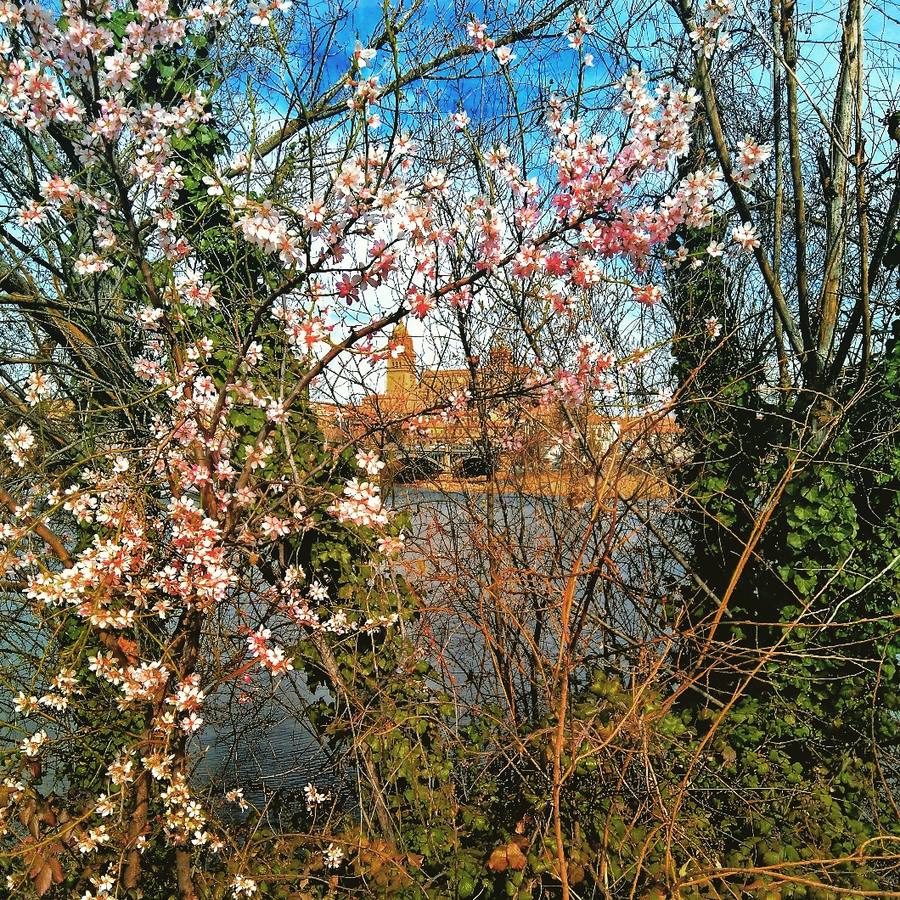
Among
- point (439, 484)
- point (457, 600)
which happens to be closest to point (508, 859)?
point (457, 600)

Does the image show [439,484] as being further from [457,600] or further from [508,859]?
[508,859]

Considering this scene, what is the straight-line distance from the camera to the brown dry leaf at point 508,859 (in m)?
2.67

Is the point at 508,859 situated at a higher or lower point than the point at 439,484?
lower

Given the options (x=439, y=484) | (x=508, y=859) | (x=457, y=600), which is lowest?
(x=508, y=859)

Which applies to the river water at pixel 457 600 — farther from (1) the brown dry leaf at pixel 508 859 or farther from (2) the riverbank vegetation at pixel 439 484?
(1) the brown dry leaf at pixel 508 859

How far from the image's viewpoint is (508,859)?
269 cm

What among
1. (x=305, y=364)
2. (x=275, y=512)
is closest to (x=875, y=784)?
(x=275, y=512)

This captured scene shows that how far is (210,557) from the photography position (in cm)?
268

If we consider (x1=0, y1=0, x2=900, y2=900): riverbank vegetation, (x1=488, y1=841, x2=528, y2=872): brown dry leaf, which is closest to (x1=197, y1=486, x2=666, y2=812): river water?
(x1=0, y1=0, x2=900, y2=900): riverbank vegetation

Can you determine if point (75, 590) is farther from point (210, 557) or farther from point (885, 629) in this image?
point (885, 629)

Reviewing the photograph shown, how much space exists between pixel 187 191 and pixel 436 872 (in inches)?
144

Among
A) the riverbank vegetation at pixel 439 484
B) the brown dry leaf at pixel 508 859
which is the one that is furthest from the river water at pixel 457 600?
the brown dry leaf at pixel 508 859

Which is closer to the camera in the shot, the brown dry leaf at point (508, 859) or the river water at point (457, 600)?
the brown dry leaf at point (508, 859)

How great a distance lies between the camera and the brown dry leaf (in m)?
2.67
